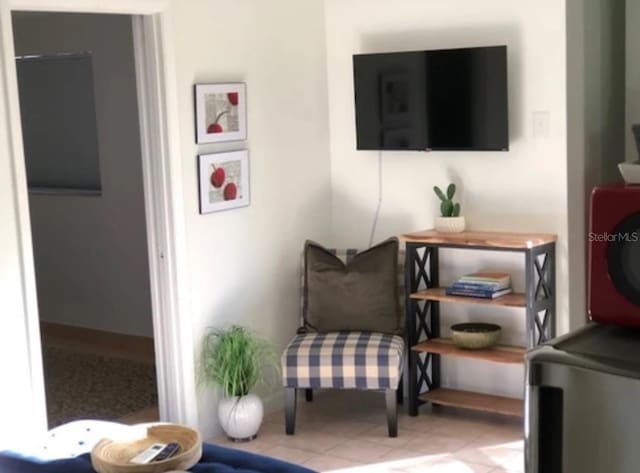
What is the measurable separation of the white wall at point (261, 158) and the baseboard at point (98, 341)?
1474mm

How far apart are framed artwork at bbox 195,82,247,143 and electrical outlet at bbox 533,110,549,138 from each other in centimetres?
140

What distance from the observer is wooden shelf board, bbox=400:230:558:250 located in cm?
418

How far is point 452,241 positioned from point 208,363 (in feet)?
4.27

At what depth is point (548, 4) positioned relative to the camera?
4211mm

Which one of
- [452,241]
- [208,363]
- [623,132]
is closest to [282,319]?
[208,363]

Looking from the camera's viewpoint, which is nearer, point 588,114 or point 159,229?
point 588,114

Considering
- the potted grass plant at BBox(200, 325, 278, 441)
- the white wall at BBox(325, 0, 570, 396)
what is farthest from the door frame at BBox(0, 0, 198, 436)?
the white wall at BBox(325, 0, 570, 396)

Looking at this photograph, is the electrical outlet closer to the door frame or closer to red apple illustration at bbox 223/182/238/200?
red apple illustration at bbox 223/182/238/200

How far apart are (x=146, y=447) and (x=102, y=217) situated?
383cm

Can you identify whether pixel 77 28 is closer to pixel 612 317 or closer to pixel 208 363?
pixel 208 363

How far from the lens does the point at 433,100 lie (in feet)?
14.5

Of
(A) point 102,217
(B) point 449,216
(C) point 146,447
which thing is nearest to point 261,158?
(B) point 449,216

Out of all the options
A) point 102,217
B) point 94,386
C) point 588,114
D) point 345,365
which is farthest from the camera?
point 102,217

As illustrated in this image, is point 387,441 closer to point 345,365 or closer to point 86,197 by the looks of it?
point 345,365
